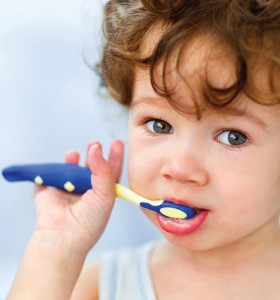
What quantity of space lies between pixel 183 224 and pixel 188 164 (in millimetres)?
102

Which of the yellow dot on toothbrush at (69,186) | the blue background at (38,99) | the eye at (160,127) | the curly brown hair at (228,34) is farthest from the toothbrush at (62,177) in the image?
the blue background at (38,99)

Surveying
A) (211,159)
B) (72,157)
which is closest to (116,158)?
(72,157)

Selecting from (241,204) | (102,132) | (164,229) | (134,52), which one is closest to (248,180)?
(241,204)

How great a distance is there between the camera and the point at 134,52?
99cm

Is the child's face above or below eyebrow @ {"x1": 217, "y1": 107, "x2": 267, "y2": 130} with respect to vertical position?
below

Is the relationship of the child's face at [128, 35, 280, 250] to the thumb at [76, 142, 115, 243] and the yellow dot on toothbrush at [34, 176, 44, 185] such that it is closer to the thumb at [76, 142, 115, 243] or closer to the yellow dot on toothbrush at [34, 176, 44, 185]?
the thumb at [76, 142, 115, 243]

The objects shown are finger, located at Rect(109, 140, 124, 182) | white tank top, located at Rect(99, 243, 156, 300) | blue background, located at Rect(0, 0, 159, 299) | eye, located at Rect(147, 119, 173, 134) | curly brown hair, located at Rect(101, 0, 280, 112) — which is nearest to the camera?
curly brown hair, located at Rect(101, 0, 280, 112)

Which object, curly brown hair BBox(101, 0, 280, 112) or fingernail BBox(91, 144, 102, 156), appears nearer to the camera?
curly brown hair BBox(101, 0, 280, 112)

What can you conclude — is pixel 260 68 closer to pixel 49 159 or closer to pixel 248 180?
pixel 248 180

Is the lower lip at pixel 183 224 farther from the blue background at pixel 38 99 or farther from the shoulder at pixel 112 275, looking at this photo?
the blue background at pixel 38 99

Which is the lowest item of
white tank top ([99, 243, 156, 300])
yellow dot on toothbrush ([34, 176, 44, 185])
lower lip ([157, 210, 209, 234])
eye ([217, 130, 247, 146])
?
white tank top ([99, 243, 156, 300])

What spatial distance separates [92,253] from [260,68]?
773 millimetres

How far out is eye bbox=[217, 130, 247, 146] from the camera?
3.04ft

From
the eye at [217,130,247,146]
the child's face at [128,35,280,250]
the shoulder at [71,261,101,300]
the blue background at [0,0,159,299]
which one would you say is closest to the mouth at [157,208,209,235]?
the child's face at [128,35,280,250]
